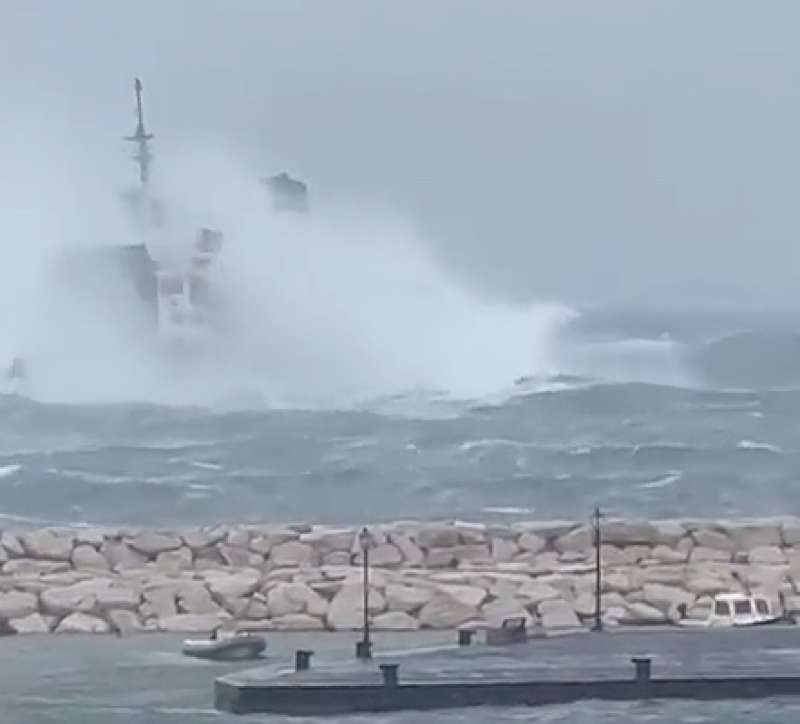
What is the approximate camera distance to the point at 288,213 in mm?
5441

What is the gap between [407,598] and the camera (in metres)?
5.23

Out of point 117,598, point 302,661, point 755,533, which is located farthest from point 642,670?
point 117,598

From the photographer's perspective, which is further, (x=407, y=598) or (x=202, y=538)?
(x=202, y=538)

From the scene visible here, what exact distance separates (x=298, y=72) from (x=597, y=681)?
5.56 feet

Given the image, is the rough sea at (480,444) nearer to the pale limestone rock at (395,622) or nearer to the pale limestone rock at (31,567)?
the pale limestone rock at (31,567)

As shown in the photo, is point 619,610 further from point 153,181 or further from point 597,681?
point 153,181

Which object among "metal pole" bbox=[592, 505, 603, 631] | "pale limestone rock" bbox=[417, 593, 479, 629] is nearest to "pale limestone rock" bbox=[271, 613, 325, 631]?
"pale limestone rock" bbox=[417, 593, 479, 629]

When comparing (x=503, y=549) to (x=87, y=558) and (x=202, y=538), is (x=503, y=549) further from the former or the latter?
(x=87, y=558)

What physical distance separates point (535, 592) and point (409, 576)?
0.91ft

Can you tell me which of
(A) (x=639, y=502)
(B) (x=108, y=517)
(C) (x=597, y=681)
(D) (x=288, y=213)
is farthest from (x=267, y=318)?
(C) (x=597, y=681)

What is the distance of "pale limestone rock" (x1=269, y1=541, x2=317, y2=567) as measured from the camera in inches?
209

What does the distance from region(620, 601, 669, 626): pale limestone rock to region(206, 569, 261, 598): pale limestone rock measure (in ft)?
2.65

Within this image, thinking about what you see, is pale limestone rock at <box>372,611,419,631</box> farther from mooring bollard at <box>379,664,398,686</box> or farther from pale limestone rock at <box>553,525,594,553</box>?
mooring bollard at <box>379,664,398,686</box>

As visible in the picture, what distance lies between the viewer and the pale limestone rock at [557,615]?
205 inches
